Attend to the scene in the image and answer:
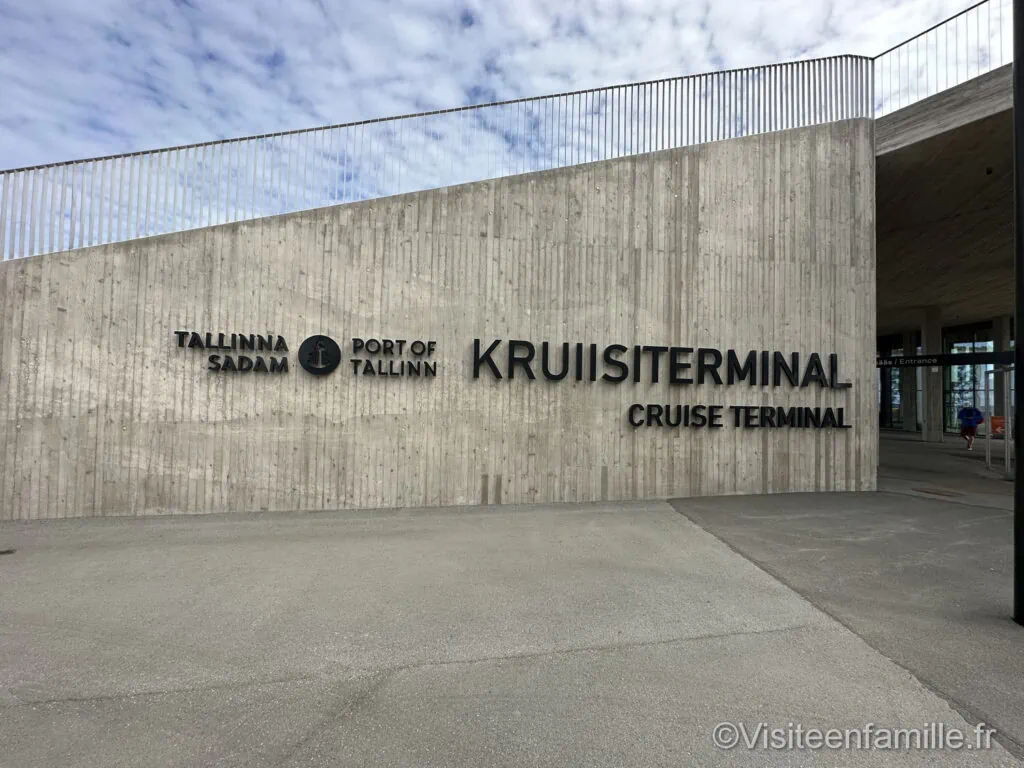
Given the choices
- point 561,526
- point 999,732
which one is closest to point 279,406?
point 561,526

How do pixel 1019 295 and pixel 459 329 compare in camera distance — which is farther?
pixel 459 329

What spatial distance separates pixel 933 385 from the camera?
74.7ft

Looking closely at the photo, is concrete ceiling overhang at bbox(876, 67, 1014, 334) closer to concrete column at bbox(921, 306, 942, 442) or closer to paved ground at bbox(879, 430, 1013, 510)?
concrete column at bbox(921, 306, 942, 442)

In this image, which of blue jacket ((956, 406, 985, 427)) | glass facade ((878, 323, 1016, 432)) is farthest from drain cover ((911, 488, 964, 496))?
glass facade ((878, 323, 1016, 432))

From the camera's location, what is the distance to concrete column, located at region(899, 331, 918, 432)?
1149 inches

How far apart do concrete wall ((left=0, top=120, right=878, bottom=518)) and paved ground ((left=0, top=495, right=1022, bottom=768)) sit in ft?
6.60

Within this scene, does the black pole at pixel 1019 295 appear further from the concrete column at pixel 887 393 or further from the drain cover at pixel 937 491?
the concrete column at pixel 887 393

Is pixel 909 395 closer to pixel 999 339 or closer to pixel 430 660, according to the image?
pixel 999 339

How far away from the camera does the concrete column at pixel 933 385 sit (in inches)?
895

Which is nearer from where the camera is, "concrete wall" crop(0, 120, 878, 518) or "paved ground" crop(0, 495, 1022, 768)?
"paved ground" crop(0, 495, 1022, 768)

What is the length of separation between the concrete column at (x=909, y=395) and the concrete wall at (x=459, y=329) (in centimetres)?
2533

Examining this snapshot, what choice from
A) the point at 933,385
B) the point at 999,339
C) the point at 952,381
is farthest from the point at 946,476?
the point at 952,381

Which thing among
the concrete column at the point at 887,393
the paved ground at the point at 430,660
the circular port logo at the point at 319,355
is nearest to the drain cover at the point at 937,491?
the paved ground at the point at 430,660

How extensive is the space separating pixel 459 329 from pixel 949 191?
11.4m
